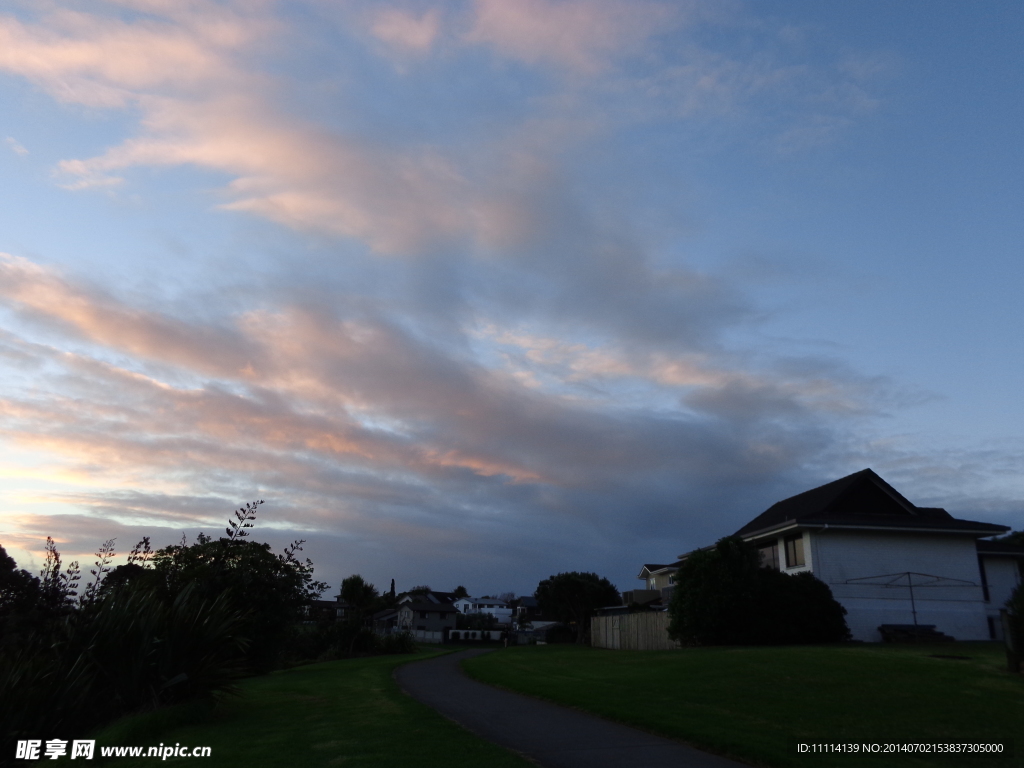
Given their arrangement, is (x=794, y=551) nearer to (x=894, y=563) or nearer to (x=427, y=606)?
(x=894, y=563)

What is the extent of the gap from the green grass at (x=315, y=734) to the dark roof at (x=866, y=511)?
2269cm

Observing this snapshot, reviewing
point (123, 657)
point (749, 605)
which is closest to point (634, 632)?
point (749, 605)

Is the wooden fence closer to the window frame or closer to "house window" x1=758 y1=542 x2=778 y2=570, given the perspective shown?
"house window" x1=758 y1=542 x2=778 y2=570

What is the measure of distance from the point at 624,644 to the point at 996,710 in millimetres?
28101

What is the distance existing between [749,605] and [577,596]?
121 ft

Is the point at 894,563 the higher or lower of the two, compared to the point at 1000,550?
lower

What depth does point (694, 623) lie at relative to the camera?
30406mm

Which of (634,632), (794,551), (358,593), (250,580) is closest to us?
(250,580)

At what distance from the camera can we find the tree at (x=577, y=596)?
212 ft

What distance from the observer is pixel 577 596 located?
65000 mm

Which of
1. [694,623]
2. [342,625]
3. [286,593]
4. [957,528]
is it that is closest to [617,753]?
[286,593]

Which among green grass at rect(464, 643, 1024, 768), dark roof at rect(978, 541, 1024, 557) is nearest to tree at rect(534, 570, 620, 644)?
dark roof at rect(978, 541, 1024, 557)

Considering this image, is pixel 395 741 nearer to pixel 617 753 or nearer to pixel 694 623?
pixel 617 753

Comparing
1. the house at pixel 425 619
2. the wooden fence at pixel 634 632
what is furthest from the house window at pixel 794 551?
the house at pixel 425 619
